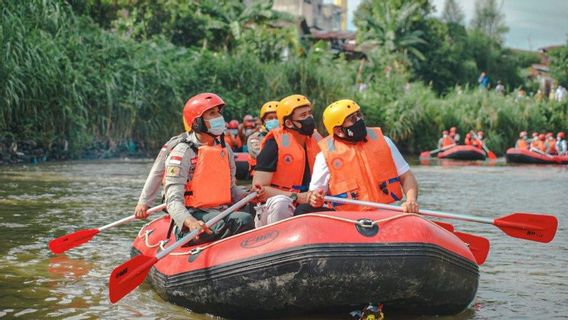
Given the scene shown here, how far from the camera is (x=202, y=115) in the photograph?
214 inches

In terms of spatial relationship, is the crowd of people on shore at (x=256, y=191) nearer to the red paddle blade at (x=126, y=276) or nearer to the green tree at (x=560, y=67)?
the red paddle blade at (x=126, y=276)

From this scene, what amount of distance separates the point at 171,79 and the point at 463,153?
8718 mm

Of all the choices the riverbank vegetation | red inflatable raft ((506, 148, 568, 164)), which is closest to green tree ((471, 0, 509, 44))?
the riverbank vegetation

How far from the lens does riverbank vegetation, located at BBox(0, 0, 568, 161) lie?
56.2 ft

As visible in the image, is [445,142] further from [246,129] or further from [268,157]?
[268,157]

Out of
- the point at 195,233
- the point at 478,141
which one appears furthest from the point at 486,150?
the point at 195,233

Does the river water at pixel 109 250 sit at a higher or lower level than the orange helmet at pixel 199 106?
lower

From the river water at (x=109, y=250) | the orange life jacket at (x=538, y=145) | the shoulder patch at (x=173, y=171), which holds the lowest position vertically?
the orange life jacket at (x=538, y=145)

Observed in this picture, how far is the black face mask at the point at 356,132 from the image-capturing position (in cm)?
546

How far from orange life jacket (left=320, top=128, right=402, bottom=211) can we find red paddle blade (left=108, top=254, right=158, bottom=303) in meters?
1.21

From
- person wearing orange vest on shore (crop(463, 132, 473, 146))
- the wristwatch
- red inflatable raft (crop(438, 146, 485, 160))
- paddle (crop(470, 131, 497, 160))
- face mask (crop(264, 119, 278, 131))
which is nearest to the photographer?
the wristwatch

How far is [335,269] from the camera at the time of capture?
4.63m

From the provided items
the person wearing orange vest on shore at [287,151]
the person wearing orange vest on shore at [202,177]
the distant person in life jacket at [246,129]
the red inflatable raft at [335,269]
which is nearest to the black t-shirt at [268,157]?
the person wearing orange vest on shore at [287,151]

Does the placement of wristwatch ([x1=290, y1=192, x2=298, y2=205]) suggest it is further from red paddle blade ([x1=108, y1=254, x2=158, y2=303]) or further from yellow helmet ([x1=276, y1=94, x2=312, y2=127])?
red paddle blade ([x1=108, y1=254, x2=158, y2=303])
